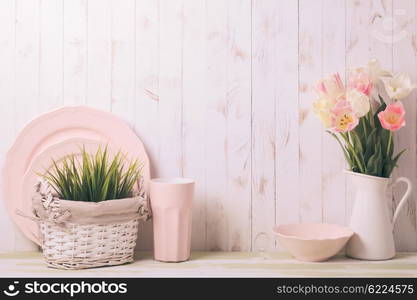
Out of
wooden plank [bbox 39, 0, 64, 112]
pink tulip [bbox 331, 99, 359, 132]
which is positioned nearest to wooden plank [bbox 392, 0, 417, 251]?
pink tulip [bbox 331, 99, 359, 132]

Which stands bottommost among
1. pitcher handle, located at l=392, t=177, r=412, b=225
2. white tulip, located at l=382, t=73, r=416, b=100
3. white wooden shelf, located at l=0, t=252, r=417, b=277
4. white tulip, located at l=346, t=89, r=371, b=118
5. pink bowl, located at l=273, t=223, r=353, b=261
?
white wooden shelf, located at l=0, t=252, r=417, b=277

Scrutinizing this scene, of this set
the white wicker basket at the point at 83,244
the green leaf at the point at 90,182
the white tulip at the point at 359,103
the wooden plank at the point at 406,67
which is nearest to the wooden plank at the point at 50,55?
the green leaf at the point at 90,182

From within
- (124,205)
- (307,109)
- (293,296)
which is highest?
(307,109)

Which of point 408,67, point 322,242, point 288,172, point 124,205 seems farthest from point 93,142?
point 408,67

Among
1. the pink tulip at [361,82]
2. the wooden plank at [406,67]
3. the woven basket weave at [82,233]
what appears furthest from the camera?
the wooden plank at [406,67]

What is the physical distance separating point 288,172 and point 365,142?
217mm

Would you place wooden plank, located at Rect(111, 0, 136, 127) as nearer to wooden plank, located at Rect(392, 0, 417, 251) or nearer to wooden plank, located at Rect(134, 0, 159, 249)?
wooden plank, located at Rect(134, 0, 159, 249)

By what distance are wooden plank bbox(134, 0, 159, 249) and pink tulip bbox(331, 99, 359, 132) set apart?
470mm

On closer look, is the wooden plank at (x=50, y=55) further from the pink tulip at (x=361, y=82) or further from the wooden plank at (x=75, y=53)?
the pink tulip at (x=361, y=82)

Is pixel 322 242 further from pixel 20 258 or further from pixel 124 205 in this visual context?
pixel 20 258

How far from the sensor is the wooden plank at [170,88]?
1.52m

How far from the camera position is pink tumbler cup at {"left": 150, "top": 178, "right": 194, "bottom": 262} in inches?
54.0

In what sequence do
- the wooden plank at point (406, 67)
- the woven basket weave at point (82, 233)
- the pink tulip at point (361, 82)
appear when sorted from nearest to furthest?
the woven basket weave at point (82, 233) → the pink tulip at point (361, 82) → the wooden plank at point (406, 67)

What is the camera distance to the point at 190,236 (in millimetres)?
1428
